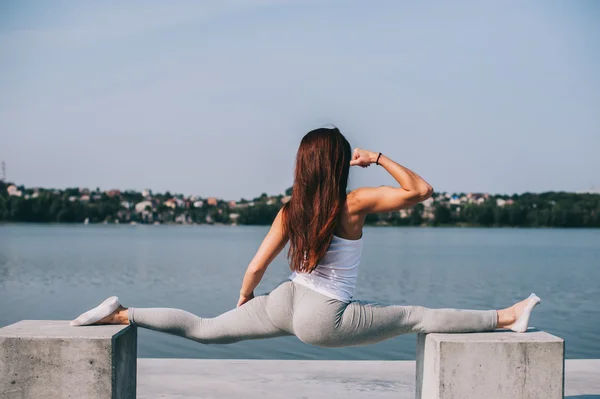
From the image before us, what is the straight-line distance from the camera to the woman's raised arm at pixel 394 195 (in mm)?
4141

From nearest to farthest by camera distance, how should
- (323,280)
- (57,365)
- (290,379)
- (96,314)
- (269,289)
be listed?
1. (57,365)
2. (323,280)
3. (96,314)
4. (290,379)
5. (269,289)

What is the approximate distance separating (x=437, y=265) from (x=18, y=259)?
2266 cm

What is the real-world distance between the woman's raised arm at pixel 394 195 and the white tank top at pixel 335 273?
218 millimetres

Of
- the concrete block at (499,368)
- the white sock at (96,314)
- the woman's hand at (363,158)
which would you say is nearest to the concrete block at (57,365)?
the white sock at (96,314)

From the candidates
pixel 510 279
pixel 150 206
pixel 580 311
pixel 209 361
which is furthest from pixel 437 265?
pixel 150 206

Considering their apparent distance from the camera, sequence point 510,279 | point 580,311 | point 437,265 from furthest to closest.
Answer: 1. point 437,265
2. point 510,279
3. point 580,311

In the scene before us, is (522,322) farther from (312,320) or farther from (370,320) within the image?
(312,320)

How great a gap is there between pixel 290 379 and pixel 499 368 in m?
1.99

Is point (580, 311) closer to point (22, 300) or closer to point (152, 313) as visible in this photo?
point (22, 300)

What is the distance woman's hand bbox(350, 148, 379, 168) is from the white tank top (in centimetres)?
45

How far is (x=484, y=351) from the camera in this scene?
4.10 meters

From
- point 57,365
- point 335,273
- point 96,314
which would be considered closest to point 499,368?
point 335,273

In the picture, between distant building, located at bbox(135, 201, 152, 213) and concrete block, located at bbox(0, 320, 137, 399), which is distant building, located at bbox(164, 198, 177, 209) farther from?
concrete block, located at bbox(0, 320, 137, 399)

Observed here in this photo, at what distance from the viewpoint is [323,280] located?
4.20 metres
